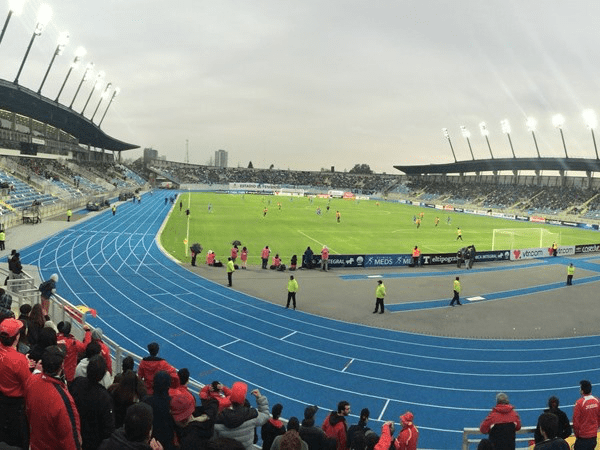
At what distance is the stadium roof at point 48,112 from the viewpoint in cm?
4622

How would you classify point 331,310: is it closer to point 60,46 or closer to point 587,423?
point 587,423

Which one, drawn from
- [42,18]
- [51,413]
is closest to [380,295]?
[51,413]

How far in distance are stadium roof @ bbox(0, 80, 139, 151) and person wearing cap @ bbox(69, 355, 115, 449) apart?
48921mm

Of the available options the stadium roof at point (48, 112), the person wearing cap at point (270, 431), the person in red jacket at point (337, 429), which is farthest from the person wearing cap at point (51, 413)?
the stadium roof at point (48, 112)

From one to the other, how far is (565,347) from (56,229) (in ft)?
119

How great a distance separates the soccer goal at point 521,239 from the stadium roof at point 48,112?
168 ft

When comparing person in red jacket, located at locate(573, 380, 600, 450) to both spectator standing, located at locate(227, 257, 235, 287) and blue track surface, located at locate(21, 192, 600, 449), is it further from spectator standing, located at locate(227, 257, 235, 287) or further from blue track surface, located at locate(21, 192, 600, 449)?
spectator standing, located at locate(227, 257, 235, 287)

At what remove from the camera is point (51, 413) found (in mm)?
3785

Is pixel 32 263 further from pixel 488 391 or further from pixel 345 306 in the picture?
pixel 488 391

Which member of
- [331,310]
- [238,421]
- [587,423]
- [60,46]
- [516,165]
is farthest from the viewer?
[516,165]

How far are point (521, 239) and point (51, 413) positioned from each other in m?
47.8

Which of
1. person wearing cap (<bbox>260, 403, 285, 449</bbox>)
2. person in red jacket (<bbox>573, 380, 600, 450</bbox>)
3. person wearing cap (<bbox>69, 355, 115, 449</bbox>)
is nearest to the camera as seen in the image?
person wearing cap (<bbox>69, 355, 115, 449</bbox>)

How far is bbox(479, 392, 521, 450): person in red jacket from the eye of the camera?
6164 mm

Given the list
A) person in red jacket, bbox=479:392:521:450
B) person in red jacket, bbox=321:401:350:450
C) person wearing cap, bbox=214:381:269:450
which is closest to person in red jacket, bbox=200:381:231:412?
person wearing cap, bbox=214:381:269:450
